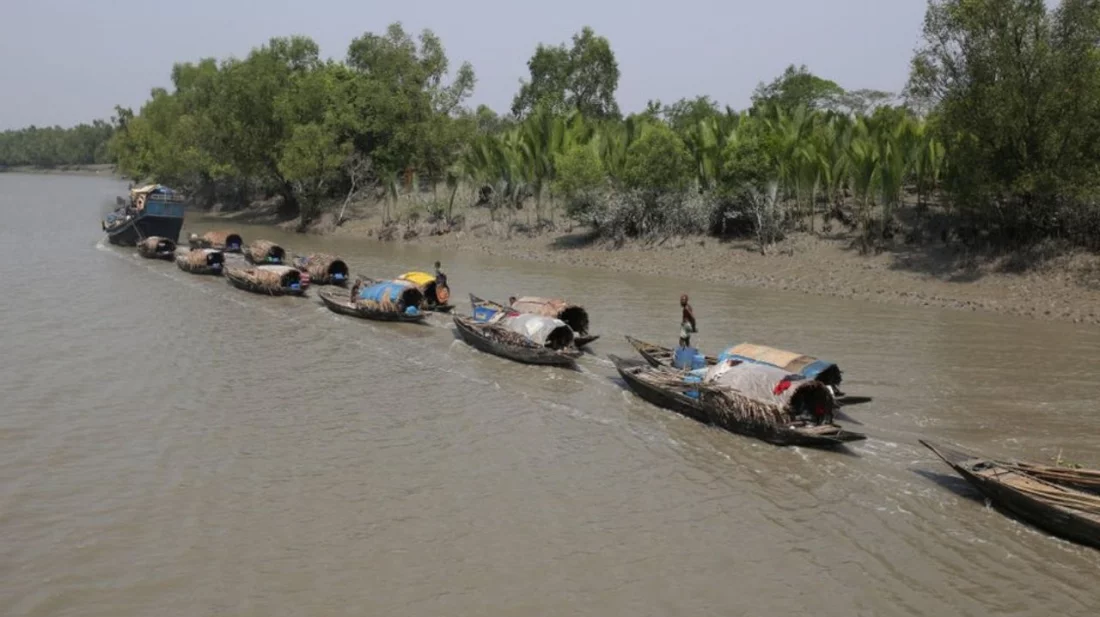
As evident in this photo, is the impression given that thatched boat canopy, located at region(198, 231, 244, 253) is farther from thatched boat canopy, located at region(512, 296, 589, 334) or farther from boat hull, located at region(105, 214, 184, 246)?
thatched boat canopy, located at region(512, 296, 589, 334)

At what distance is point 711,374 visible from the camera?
15.1 meters

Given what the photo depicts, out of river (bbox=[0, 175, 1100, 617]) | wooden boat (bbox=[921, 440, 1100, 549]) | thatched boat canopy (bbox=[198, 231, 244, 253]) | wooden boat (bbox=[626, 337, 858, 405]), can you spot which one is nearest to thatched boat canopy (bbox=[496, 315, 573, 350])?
river (bbox=[0, 175, 1100, 617])

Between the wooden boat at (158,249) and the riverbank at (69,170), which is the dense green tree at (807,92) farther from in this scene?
the riverbank at (69,170)

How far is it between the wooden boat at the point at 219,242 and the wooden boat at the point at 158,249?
1302 millimetres

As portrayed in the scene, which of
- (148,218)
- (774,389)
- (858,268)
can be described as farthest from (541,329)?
(148,218)

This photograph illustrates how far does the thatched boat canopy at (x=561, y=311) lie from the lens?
20281 mm

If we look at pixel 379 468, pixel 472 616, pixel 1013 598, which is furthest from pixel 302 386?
pixel 1013 598

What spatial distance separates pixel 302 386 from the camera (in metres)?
17.2

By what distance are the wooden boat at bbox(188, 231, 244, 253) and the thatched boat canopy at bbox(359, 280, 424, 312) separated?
52.0 ft

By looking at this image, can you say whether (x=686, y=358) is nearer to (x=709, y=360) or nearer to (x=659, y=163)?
(x=709, y=360)

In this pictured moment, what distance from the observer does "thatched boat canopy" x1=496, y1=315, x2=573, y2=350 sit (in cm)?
1892

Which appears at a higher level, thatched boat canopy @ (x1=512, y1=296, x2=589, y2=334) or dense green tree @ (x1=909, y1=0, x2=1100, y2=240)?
dense green tree @ (x1=909, y1=0, x2=1100, y2=240)

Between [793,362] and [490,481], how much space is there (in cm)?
590

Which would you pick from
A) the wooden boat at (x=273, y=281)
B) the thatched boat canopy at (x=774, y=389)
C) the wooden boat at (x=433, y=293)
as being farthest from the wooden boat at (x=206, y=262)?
the thatched boat canopy at (x=774, y=389)
